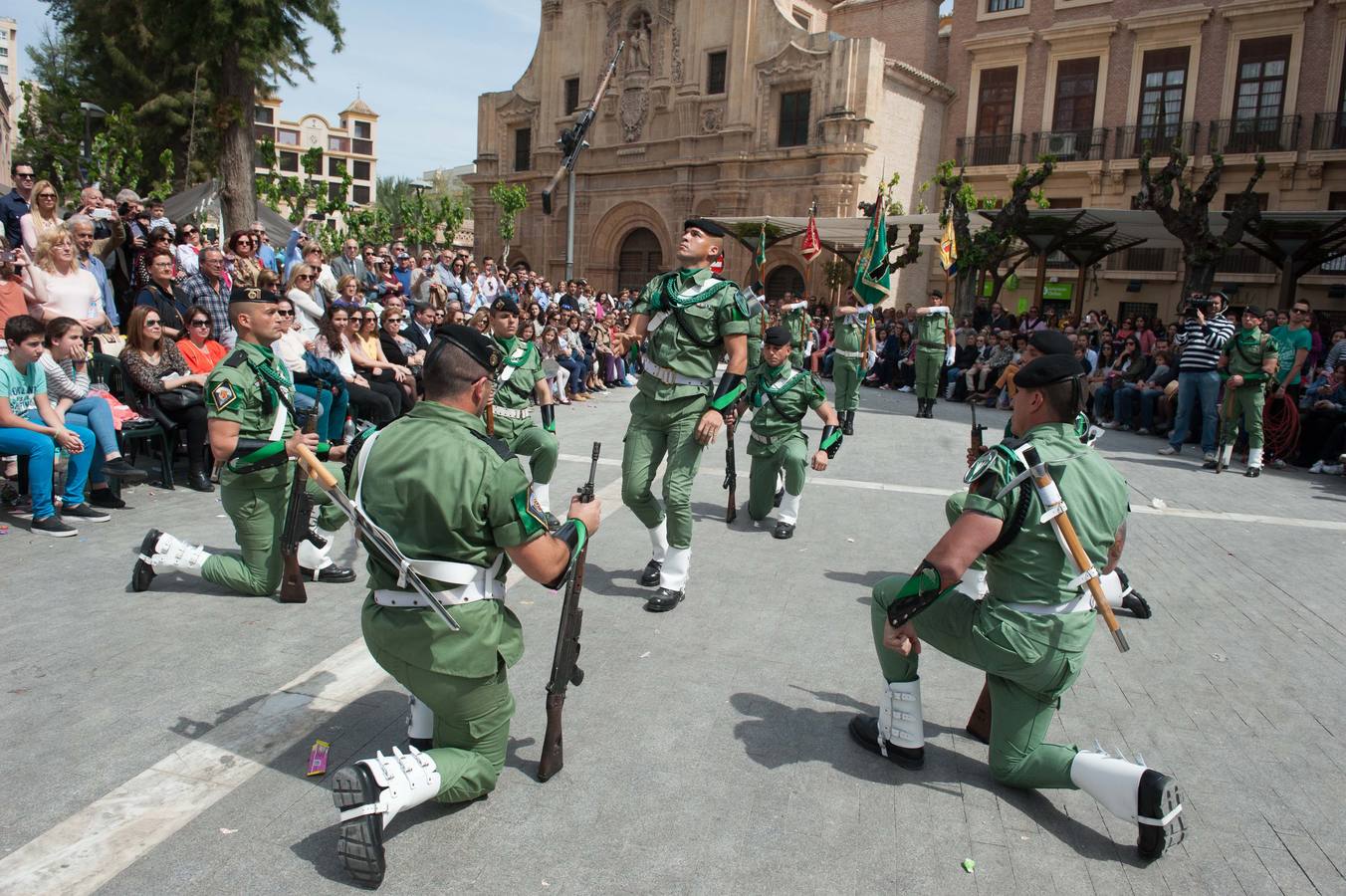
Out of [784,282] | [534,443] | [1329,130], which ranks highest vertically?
[1329,130]

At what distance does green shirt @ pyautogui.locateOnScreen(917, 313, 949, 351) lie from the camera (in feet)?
50.5

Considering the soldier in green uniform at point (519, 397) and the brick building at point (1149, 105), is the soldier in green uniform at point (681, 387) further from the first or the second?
the brick building at point (1149, 105)

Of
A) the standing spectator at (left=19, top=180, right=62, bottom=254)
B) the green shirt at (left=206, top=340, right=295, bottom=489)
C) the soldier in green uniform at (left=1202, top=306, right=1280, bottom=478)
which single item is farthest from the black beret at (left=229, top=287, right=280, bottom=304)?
the soldier in green uniform at (left=1202, top=306, right=1280, bottom=478)

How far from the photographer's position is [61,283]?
337 inches

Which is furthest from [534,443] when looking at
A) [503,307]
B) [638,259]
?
[638,259]

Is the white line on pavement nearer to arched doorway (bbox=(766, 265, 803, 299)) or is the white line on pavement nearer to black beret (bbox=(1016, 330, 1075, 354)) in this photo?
black beret (bbox=(1016, 330, 1075, 354))

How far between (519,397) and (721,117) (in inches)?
1230

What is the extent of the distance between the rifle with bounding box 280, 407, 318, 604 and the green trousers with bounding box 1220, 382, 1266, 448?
11.3 m

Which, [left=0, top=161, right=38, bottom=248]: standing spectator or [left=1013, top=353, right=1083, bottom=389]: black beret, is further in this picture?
[left=0, top=161, right=38, bottom=248]: standing spectator

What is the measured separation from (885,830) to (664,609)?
7.70 feet

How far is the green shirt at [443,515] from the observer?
115 inches

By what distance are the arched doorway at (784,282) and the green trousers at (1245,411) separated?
912 inches

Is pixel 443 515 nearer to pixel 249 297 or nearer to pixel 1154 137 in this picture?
pixel 249 297

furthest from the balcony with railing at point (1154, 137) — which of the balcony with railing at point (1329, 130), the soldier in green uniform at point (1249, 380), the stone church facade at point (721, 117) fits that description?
the soldier in green uniform at point (1249, 380)
